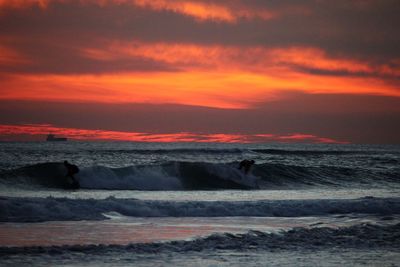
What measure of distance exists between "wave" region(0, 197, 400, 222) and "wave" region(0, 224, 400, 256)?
3562 millimetres

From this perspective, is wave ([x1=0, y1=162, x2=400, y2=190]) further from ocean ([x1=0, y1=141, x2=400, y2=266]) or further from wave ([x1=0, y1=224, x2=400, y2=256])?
wave ([x1=0, y1=224, x2=400, y2=256])

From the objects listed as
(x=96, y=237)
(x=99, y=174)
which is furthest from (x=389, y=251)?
(x=99, y=174)

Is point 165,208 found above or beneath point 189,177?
above

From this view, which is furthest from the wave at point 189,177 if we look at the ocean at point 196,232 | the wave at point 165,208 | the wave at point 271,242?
the wave at point 271,242

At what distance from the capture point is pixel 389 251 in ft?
32.6

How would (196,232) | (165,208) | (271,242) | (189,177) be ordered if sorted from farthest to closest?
(189,177)
(165,208)
(196,232)
(271,242)

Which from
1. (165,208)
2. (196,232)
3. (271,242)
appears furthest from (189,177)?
(271,242)

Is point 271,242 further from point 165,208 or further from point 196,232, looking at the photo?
point 165,208

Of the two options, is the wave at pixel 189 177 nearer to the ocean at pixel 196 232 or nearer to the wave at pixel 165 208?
the ocean at pixel 196 232

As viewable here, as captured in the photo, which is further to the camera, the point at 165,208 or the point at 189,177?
the point at 189,177

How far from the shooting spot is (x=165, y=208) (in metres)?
15.4

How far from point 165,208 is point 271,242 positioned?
5.51 m

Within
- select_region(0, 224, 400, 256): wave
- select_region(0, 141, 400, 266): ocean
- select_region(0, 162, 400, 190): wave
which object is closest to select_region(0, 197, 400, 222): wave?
select_region(0, 141, 400, 266): ocean

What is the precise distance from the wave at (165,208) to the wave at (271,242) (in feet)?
11.7
